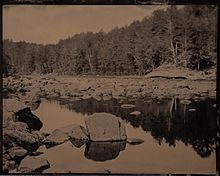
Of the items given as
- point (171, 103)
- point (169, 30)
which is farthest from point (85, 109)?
point (169, 30)

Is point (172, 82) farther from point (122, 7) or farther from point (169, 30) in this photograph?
point (122, 7)

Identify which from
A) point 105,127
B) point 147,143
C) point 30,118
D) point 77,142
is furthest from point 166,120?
point 30,118

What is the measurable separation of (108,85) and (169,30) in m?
0.30

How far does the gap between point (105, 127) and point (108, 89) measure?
0.46 ft

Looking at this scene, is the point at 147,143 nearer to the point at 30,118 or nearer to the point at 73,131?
the point at 73,131

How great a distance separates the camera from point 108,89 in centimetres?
150

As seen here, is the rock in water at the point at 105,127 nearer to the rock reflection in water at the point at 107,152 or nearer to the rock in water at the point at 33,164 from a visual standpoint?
the rock reflection in water at the point at 107,152

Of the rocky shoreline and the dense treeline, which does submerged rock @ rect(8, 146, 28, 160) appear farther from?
the dense treeline

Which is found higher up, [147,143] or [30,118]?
[30,118]

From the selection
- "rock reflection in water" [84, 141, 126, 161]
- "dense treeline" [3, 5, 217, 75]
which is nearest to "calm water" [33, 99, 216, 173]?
"rock reflection in water" [84, 141, 126, 161]

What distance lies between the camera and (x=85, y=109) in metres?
1.49

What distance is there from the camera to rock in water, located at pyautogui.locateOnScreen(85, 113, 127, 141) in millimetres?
1483

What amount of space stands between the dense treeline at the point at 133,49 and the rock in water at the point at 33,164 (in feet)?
1.05

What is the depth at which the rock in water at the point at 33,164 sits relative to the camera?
1480mm
